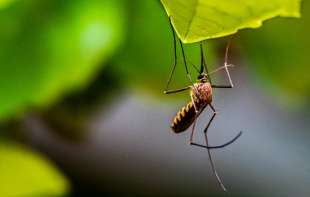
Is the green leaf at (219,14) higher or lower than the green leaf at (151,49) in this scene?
lower

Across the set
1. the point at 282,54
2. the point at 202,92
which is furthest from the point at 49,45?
the point at 282,54

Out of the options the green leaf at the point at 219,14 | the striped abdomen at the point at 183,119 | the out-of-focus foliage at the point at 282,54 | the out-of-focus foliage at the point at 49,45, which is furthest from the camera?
the out-of-focus foliage at the point at 282,54

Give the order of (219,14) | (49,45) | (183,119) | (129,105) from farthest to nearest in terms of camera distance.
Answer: (129,105) → (49,45) → (183,119) → (219,14)

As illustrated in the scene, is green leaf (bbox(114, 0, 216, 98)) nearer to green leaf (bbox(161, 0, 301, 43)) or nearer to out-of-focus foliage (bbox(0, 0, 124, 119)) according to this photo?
out-of-focus foliage (bbox(0, 0, 124, 119))

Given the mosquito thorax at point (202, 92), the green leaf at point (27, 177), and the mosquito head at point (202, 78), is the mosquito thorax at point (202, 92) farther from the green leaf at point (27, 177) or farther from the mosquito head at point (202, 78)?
the green leaf at point (27, 177)

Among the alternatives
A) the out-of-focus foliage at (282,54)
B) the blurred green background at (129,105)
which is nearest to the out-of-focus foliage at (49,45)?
the blurred green background at (129,105)

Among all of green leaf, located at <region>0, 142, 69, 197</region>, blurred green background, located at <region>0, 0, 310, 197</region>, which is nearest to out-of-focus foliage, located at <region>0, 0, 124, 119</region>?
blurred green background, located at <region>0, 0, 310, 197</region>

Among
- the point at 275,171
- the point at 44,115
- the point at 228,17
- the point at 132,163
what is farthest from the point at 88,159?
the point at 228,17

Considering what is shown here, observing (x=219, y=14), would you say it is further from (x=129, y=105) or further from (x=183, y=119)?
(x=129, y=105)
